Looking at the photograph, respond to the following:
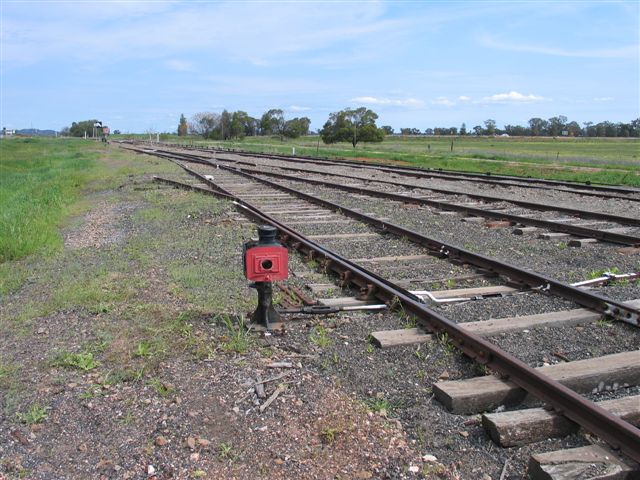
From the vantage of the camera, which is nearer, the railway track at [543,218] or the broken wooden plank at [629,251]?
the broken wooden plank at [629,251]

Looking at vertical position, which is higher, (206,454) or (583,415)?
(583,415)

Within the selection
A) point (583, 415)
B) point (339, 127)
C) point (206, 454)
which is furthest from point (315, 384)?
point (339, 127)

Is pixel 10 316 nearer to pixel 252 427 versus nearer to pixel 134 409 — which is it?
pixel 134 409

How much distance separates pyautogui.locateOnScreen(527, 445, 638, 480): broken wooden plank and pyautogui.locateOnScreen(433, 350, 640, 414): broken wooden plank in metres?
0.62

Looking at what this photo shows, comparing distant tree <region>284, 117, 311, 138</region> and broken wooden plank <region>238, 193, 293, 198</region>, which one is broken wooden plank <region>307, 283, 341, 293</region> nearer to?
broken wooden plank <region>238, 193, 293, 198</region>

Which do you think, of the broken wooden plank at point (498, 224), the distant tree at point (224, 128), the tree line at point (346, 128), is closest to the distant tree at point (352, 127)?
the tree line at point (346, 128)

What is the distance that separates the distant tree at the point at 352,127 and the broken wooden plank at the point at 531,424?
173 feet

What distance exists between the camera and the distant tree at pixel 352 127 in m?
56.0

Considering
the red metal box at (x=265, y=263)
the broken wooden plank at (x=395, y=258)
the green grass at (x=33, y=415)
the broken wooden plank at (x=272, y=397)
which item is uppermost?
the red metal box at (x=265, y=263)

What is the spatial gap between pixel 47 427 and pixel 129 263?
4.12 meters

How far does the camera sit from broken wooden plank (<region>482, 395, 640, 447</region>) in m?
3.15

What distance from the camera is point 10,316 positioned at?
5535mm

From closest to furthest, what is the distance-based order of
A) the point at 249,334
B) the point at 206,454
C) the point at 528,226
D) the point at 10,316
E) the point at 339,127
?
the point at 206,454 → the point at 249,334 → the point at 10,316 → the point at 528,226 → the point at 339,127

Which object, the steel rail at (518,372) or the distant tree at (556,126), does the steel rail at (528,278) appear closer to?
the steel rail at (518,372)
